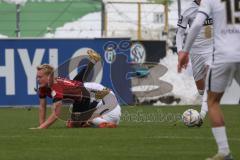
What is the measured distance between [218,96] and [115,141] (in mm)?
2956

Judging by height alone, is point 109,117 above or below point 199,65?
below

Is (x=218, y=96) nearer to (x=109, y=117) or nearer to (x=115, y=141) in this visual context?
(x=115, y=141)

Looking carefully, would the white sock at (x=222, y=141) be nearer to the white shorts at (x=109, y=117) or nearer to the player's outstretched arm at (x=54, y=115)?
the player's outstretched arm at (x=54, y=115)

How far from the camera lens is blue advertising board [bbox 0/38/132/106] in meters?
23.0

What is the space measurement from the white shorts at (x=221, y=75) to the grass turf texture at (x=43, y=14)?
690 inches

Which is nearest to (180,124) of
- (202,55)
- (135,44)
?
(202,55)

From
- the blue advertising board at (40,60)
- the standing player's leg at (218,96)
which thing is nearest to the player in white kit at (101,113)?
the standing player's leg at (218,96)

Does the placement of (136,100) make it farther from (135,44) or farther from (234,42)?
(234,42)

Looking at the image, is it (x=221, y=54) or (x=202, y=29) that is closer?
(x=221, y=54)

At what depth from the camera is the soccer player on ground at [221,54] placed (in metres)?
10.3

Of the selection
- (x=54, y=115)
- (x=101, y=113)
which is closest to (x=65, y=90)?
(x=54, y=115)

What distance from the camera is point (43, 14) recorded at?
2984 cm

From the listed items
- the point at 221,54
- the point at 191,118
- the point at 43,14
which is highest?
the point at 43,14

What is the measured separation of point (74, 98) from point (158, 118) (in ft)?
→ 11.4
